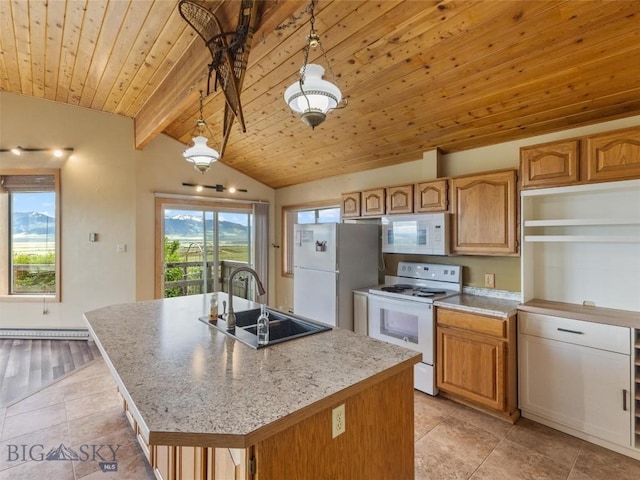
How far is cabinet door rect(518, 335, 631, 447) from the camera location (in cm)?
212

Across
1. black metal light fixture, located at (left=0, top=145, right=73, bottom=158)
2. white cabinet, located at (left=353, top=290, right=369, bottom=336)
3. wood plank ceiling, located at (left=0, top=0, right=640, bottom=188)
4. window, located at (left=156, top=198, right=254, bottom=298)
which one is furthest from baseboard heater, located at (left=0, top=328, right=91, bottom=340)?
white cabinet, located at (left=353, top=290, right=369, bottom=336)

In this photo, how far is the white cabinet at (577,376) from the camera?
2117 millimetres

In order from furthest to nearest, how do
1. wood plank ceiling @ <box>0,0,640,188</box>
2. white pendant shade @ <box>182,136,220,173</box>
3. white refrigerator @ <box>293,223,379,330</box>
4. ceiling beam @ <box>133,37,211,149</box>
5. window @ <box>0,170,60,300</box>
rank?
window @ <box>0,170,60,300</box> → white refrigerator @ <box>293,223,379,330</box> → ceiling beam @ <box>133,37,211,149</box> → white pendant shade @ <box>182,136,220,173</box> → wood plank ceiling @ <box>0,0,640,188</box>

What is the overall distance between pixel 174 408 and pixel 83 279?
4400 millimetres

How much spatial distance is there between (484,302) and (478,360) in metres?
0.52

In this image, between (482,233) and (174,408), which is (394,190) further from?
(174,408)

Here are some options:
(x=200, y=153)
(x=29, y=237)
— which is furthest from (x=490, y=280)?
(x=29, y=237)

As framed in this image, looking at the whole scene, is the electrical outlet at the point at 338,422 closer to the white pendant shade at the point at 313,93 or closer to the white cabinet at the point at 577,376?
the white pendant shade at the point at 313,93

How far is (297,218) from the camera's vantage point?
562cm

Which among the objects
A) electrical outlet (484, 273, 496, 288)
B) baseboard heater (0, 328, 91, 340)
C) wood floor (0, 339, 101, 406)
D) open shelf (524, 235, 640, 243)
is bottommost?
wood floor (0, 339, 101, 406)

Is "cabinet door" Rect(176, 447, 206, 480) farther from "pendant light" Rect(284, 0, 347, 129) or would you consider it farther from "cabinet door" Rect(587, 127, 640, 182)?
"cabinet door" Rect(587, 127, 640, 182)

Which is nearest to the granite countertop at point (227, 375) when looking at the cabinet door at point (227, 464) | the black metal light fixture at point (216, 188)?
the cabinet door at point (227, 464)

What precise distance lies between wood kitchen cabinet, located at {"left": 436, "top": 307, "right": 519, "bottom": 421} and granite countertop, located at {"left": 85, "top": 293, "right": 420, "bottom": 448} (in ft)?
4.59

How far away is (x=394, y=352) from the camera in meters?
1.50
